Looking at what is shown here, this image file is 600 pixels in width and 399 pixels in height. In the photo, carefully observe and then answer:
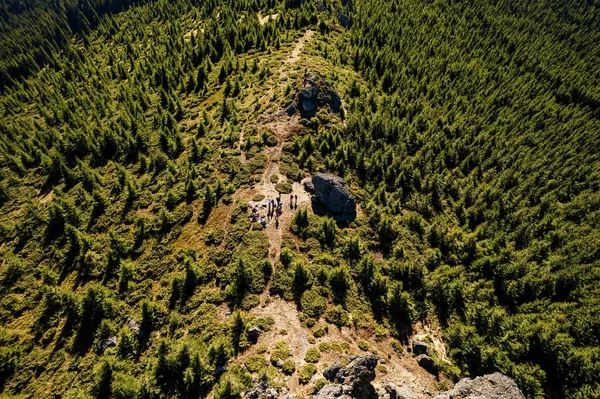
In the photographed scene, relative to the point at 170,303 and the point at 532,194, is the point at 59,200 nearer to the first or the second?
the point at 170,303

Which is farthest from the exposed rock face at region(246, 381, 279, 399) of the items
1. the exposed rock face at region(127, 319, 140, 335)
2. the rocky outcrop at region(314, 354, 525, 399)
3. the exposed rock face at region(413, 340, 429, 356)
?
the exposed rock face at region(127, 319, 140, 335)

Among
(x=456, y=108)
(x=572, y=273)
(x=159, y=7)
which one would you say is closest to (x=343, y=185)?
(x=572, y=273)

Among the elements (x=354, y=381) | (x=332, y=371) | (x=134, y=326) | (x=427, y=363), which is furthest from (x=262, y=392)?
(x=134, y=326)

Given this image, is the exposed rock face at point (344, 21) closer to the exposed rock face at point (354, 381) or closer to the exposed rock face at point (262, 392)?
the exposed rock face at point (354, 381)

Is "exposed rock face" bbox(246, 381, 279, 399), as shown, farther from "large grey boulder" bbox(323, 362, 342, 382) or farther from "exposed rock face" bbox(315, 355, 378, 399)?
"large grey boulder" bbox(323, 362, 342, 382)

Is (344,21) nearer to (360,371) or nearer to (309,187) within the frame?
(309,187)

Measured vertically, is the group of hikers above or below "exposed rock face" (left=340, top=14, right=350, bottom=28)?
below
